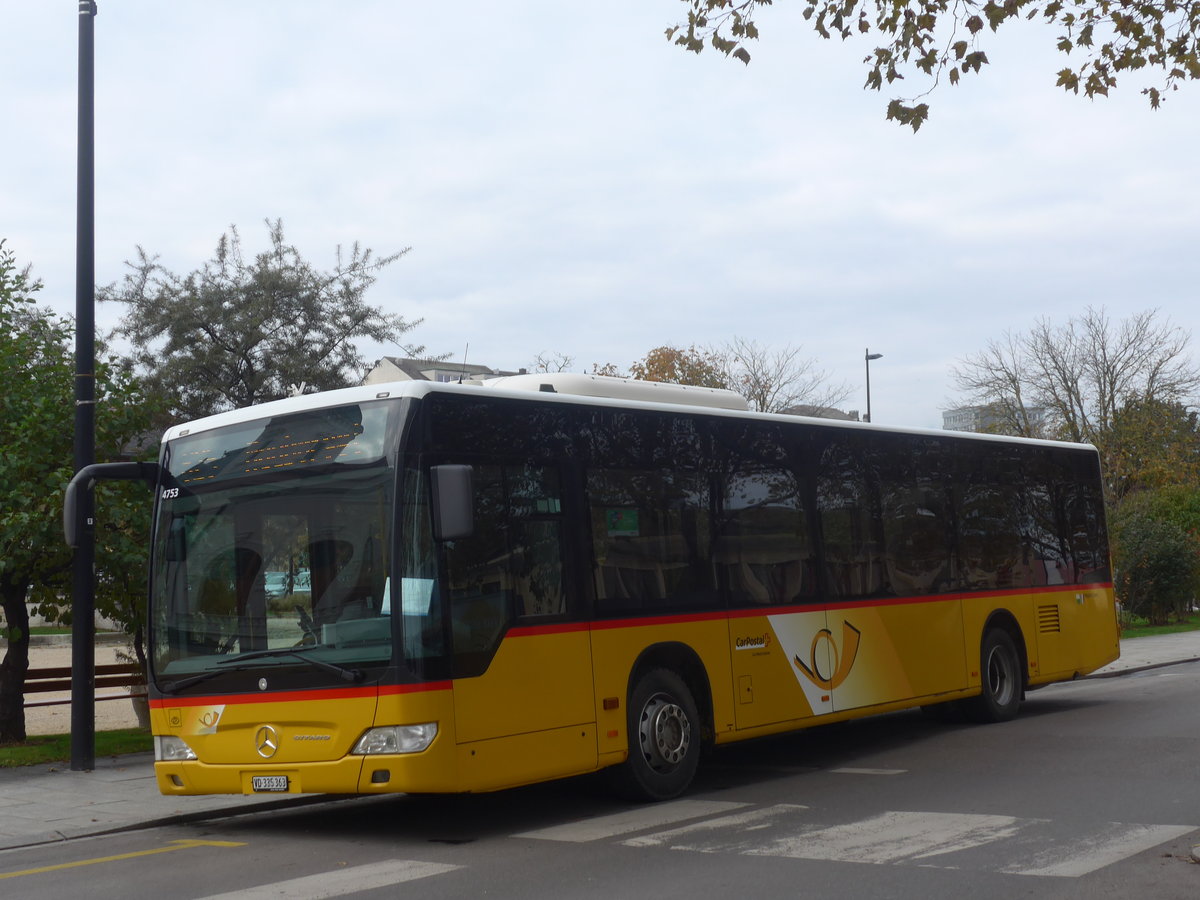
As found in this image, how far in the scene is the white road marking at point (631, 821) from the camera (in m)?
9.03

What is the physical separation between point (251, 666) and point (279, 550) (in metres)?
0.82

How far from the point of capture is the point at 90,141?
552 inches

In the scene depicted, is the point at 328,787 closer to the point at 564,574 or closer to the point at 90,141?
the point at 564,574

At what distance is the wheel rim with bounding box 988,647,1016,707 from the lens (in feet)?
49.3

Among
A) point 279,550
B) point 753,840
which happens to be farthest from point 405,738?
point 753,840

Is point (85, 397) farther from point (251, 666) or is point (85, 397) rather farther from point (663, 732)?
point (663, 732)

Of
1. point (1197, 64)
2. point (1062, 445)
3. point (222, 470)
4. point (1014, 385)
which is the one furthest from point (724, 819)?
point (1014, 385)

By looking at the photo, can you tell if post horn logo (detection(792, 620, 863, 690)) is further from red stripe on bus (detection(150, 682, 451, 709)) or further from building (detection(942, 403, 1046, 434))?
building (detection(942, 403, 1046, 434))

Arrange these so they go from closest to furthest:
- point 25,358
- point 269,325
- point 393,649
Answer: point 393,649 → point 25,358 → point 269,325

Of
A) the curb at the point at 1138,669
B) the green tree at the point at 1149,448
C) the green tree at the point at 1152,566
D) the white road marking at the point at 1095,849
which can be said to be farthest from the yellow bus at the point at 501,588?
the green tree at the point at 1149,448

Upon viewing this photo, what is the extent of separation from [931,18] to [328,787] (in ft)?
23.2

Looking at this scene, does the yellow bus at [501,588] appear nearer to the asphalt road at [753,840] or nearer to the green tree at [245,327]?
the asphalt road at [753,840]

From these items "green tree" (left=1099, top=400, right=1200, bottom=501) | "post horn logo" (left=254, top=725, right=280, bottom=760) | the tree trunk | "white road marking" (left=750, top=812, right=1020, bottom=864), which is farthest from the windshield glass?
"green tree" (left=1099, top=400, right=1200, bottom=501)

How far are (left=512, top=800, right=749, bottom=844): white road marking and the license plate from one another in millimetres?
1615
